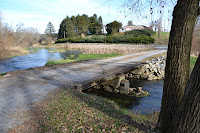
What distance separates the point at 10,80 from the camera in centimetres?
688

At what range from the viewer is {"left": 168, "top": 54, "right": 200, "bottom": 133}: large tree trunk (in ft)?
6.62

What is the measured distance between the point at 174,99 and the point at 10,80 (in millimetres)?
6682

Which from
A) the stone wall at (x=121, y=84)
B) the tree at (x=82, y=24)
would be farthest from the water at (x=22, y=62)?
the tree at (x=82, y=24)

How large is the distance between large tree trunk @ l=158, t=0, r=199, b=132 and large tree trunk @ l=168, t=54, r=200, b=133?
791 millimetres

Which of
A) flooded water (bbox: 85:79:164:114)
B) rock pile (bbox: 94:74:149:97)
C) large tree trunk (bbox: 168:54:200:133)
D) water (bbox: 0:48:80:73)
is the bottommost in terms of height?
flooded water (bbox: 85:79:164:114)

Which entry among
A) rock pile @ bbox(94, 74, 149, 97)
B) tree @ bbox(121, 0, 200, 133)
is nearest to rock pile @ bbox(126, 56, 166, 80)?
rock pile @ bbox(94, 74, 149, 97)

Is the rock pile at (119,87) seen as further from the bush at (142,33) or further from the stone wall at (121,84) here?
the bush at (142,33)

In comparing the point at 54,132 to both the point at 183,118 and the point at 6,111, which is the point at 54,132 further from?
the point at 183,118

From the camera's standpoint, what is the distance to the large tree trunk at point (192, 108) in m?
2.02

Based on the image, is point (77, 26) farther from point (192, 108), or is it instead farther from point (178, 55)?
point (192, 108)

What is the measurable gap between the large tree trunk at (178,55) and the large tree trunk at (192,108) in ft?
2.59

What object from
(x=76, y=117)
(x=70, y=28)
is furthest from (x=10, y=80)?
(x=70, y=28)

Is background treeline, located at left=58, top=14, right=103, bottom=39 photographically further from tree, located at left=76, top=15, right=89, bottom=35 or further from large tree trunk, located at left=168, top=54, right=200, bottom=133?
large tree trunk, located at left=168, top=54, right=200, bottom=133

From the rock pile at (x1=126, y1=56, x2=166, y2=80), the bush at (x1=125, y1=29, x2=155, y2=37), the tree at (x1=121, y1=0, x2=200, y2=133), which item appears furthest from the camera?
the bush at (x1=125, y1=29, x2=155, y2=37)
